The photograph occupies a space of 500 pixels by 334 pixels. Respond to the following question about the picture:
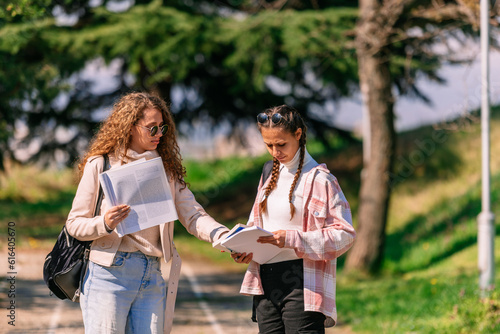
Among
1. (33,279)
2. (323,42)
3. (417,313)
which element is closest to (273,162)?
(417,313)

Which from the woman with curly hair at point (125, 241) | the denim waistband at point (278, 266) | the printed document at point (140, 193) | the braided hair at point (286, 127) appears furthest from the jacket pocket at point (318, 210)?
the printed document at point (140, 193)

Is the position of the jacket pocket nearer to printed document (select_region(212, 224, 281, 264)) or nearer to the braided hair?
the braided hair

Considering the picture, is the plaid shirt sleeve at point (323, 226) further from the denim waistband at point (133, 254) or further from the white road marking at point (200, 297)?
the white road marking at point (200, 297)

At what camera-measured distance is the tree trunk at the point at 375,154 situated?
10172mm

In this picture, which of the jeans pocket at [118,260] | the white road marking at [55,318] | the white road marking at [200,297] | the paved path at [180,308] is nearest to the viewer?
the jeans pocket at [118,260]

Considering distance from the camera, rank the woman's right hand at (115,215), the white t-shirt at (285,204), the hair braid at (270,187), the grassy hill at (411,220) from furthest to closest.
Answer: the grassy hill at (411,220), the hair braid at (270,187), the white t-shirt at (285,204), the woman's right hand at (115,215)

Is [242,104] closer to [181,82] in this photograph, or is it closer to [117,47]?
[181,82]

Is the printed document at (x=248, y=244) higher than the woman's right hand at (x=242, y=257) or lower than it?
higher

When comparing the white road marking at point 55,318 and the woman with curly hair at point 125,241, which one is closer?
the woman with curly hair at point 125,241

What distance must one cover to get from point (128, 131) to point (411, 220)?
10.7m

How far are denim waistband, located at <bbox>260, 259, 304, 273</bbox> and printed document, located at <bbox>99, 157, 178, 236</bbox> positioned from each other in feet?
2.04

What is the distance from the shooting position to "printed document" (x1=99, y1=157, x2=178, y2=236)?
311cm

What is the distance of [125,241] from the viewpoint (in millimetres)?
3221

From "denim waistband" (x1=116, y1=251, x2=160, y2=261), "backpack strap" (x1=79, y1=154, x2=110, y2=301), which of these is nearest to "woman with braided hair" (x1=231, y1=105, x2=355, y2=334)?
"denim waistband" (x1=116, y1=251, x2=160, y2=261)
